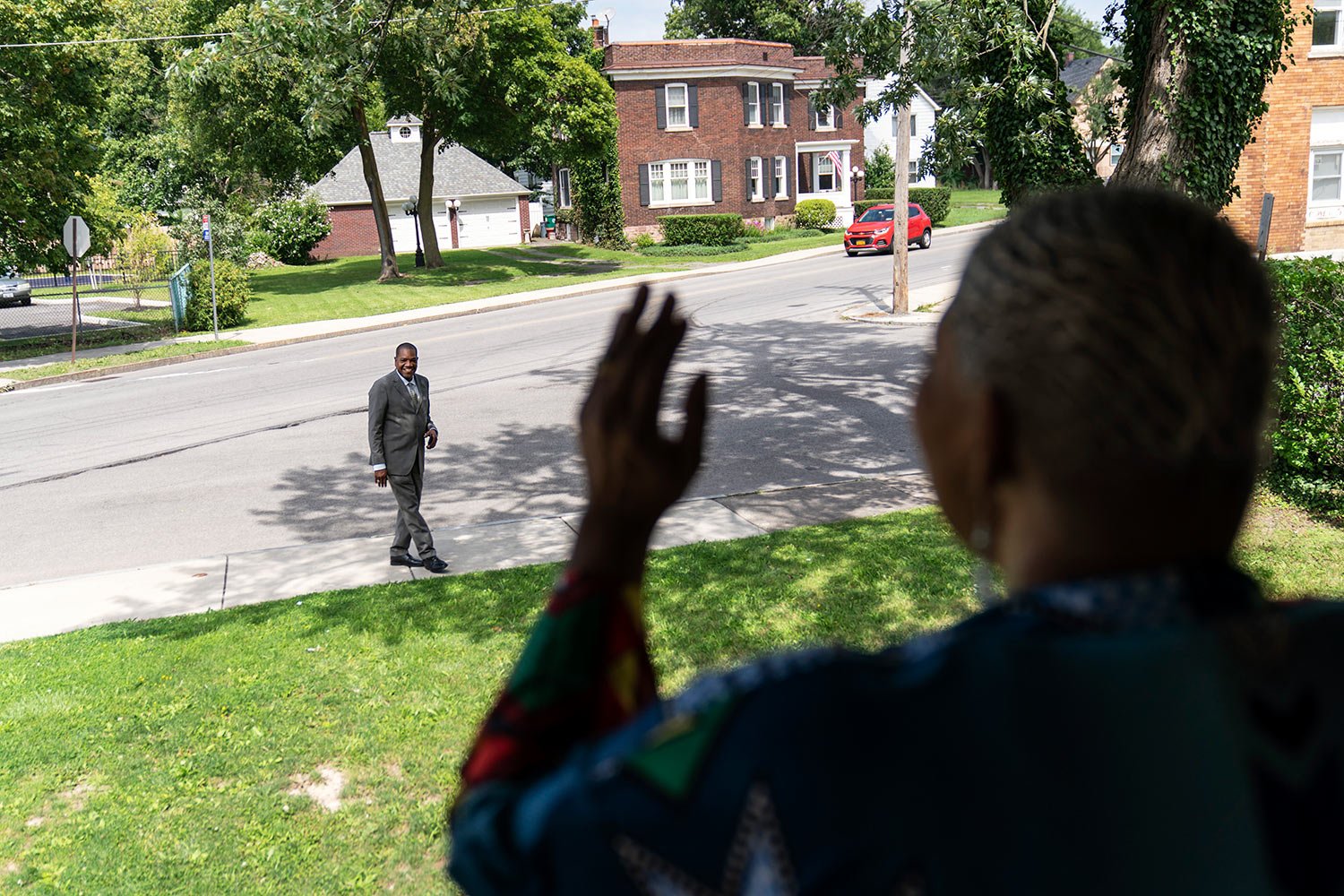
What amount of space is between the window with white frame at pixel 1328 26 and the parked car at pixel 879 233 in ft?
43.2

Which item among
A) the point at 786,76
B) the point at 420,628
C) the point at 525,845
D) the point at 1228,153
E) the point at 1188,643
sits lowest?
the point at 420,628

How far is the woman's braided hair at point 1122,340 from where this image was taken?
3.38ft

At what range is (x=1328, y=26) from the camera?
25.0 metres

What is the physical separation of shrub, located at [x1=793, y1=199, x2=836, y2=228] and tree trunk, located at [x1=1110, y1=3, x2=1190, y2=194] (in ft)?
143

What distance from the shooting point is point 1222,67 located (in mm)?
8016

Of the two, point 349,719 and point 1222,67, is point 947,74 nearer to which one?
point 1222,67

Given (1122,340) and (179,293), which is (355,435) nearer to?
(1122,340)

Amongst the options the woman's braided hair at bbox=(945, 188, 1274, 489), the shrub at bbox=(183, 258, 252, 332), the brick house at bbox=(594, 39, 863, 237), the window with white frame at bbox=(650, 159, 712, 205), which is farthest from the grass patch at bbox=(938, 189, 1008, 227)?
the woman's braided hair at bbox=(945, 188, 1274, 489)

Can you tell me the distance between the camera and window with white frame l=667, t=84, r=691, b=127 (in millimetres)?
47969

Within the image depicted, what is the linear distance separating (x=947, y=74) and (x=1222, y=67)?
10.4 ft

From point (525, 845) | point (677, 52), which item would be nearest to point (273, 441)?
point (525, 845)

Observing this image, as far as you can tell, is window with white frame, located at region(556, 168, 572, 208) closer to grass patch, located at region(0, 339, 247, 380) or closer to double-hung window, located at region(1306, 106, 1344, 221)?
grass patch, located at region(0, 339, 247, 380)

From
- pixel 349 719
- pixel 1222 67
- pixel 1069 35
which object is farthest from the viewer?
pixel 1069 35

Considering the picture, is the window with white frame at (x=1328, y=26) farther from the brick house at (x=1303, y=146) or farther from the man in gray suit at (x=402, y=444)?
the man in gray suit at (x=402, y=444)
